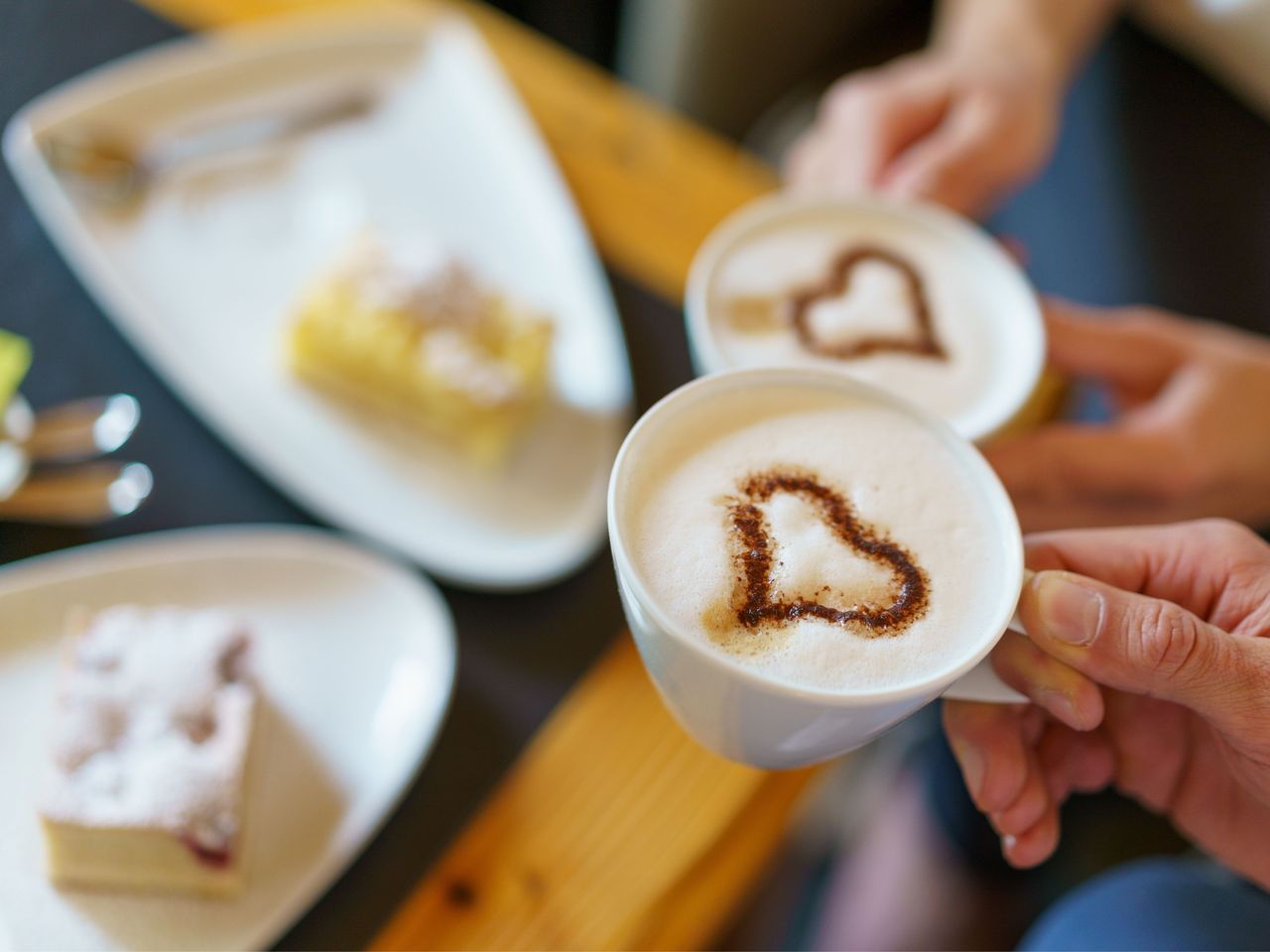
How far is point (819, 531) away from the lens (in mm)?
469

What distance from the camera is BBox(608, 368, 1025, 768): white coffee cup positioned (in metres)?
0.42

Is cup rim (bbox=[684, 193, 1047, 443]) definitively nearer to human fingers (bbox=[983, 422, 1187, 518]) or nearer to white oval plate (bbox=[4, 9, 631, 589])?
human fingers (bbox=[983, 422, 1187, 518])

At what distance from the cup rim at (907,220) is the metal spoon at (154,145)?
0.45m

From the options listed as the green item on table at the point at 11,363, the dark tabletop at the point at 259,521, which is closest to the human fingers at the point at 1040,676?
the dark tabletop at the point at 259,521

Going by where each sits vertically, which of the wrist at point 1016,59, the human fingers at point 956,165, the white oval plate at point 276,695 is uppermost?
the wrist at point 1016,59

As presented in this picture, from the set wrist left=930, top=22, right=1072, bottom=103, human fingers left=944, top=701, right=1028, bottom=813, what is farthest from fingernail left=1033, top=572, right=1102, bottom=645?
wrist left=930, top=22, right=1072, bottom=103

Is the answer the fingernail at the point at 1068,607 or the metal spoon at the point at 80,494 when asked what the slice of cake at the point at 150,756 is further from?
the fingernail at the point at 1068,607

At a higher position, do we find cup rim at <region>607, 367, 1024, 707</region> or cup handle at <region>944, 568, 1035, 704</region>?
cup rim at <region>607, 367, 1024, 707</region>

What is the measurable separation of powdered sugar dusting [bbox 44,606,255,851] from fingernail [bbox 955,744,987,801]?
38 centimetres

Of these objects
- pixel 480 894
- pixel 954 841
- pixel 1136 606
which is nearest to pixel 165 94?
pixel 480 894

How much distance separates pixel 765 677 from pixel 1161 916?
0.40 metres

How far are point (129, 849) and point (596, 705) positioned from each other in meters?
0.29

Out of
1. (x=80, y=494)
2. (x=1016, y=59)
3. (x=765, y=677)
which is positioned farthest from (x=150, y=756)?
(x=1016, y=59)

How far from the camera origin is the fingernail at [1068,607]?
1.55 feet
